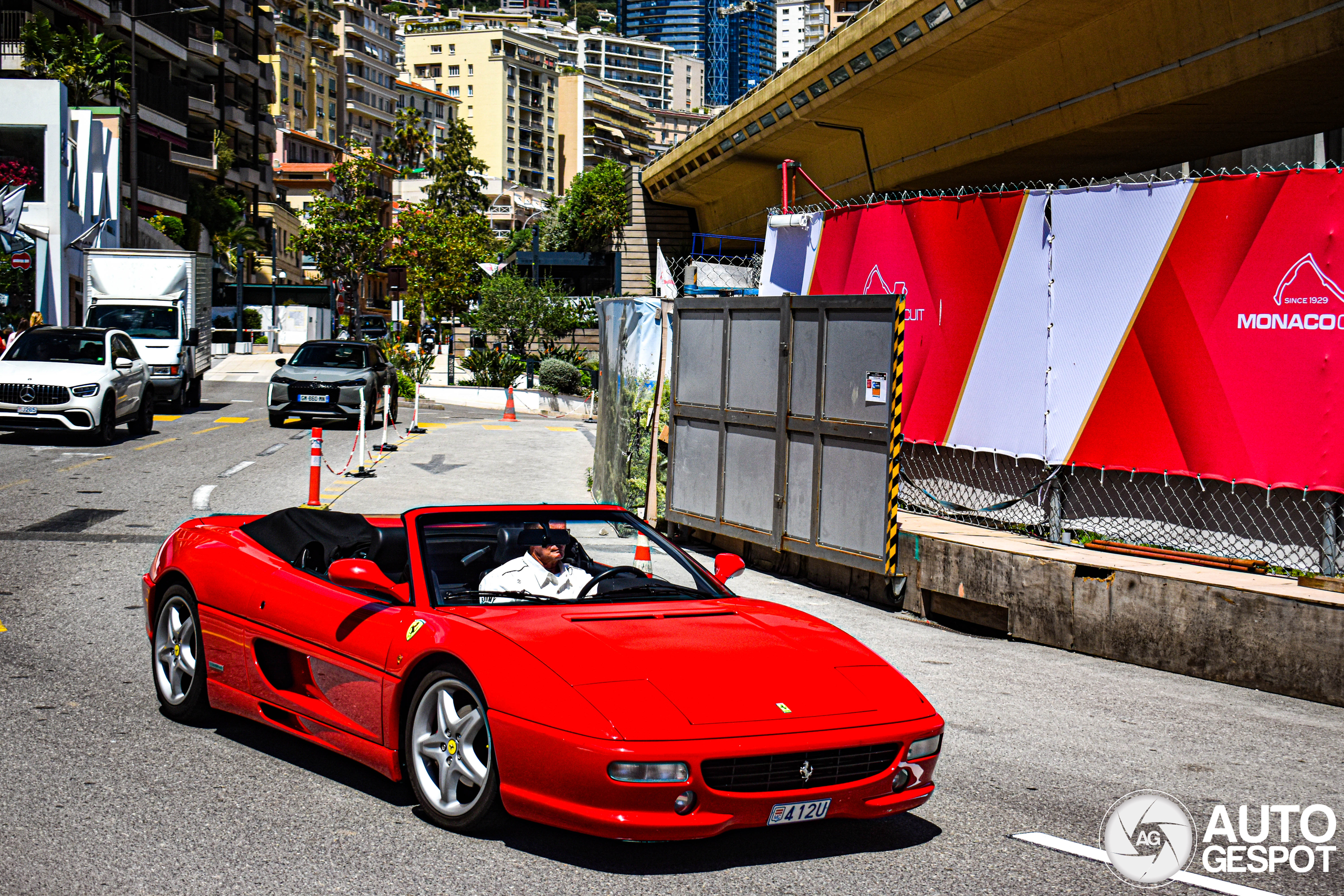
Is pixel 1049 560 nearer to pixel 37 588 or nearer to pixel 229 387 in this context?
pixel 37 588

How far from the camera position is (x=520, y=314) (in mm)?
45656

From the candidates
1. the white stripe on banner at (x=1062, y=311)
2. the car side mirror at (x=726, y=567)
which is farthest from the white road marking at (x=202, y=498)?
the car side mirror at (x=726, y=567)

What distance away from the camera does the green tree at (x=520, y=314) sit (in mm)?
45719

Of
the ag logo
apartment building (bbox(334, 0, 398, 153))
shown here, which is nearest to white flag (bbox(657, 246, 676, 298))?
the ag logo

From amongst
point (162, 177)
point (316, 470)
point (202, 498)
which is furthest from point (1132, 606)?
point (162, 177)

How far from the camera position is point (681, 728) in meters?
4.48

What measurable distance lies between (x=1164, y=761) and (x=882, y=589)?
4.38 m

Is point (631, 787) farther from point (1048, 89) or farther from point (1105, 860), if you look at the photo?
point (1048, 89)

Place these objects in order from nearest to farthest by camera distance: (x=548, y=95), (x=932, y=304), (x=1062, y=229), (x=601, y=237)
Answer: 1. (x=1062, y=229)
2. (x=932, y=304)
3. (x=601, y=237)
4. (x=548, y=95)

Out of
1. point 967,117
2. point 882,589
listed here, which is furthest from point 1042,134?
point 882,589

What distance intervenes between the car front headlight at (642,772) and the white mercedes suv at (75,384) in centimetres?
1878

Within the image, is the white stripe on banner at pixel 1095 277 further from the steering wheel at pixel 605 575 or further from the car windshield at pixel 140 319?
the car windshield at pixel 140 319

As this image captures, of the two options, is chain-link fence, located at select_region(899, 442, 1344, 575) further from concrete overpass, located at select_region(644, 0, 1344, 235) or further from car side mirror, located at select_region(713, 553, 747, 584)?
concrete overpass, located at select_region(644, 0, 1344, 235)

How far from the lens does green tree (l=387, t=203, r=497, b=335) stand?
63250 mm
